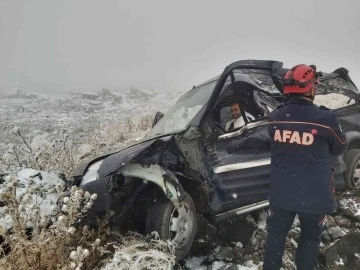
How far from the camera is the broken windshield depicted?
142 inches

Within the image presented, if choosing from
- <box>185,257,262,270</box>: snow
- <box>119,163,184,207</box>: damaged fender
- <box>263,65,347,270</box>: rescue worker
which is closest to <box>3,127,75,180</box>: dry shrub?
<box>119,163,184,207</box>: damaged fender

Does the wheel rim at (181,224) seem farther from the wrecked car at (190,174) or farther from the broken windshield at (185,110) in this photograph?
the broken windshield at (185,110)

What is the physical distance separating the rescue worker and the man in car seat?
111 cm

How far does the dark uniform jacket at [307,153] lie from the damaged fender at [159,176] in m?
0.98

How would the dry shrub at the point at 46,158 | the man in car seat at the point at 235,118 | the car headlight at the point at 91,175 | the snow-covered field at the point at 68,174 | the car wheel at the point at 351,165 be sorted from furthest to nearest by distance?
the dry shrub at the point at 46,158 < the car wheel at the point at 351,165 < the man in car seat at the point at 235,118 < the car headlight at the point at 91,175 < the snow-covered field at the point at 68,174

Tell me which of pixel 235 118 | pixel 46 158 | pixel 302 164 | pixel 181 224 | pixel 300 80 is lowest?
pixel 181 224

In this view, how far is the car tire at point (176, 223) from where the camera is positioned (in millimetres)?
3006

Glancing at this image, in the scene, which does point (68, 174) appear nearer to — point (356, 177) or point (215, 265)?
point (215, 265)

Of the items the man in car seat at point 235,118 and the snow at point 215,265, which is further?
the man in car seat at point 235,118

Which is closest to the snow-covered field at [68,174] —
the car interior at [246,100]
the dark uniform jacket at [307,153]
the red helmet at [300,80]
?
the dark uniform jacket at [307,153]

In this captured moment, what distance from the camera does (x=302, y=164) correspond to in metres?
2.44

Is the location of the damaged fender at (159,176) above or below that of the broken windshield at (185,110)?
below

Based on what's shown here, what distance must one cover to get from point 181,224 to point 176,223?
0.22 feet

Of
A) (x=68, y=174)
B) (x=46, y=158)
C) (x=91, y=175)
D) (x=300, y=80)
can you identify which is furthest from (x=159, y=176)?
(x=46, y=158)
